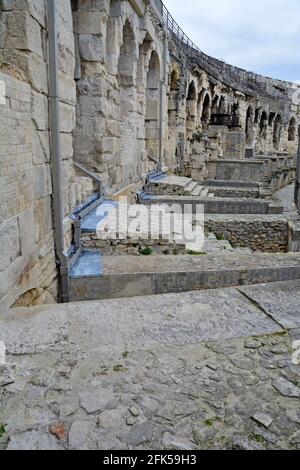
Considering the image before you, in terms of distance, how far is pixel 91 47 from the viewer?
629cm

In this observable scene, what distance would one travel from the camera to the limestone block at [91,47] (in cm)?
627

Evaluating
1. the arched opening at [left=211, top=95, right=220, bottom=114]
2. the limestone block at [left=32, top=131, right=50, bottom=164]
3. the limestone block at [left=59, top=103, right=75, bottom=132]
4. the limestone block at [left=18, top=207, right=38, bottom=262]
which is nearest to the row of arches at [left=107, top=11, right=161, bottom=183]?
the limestone block at [left=59, top=103, right=75, bottom=132]

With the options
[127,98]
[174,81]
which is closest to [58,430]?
[127,98]

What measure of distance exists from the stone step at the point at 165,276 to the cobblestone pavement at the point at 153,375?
137cm

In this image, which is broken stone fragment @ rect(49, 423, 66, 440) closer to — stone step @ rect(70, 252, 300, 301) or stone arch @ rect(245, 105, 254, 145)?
stone step @ rect(70, 252, 300, 301)

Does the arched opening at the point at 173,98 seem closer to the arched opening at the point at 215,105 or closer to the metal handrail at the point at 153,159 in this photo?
the metal handrail at the point at 153,159

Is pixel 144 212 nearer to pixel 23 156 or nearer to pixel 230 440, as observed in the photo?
pixel 23 156

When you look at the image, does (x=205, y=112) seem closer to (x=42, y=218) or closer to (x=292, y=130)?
(x=42, y=218)

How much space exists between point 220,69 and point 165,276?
21.7 metres

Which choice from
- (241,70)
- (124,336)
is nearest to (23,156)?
(124,336)

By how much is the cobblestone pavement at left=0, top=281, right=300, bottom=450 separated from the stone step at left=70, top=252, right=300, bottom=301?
137cm

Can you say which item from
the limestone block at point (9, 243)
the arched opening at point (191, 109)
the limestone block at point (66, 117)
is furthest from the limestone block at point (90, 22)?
the arched opening at point (191, 109)

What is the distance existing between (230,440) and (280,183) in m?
18.2

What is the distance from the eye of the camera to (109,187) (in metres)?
7.63
